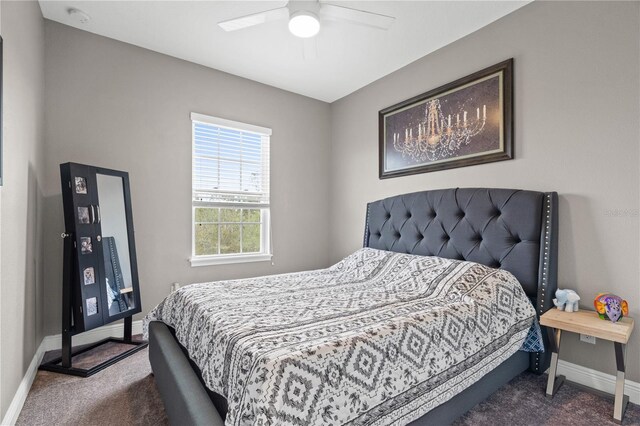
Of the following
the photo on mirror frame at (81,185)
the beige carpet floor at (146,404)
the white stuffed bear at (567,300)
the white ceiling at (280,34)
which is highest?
the white ceiling at (280,34)

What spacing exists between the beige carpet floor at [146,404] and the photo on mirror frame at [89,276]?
24.6 inches

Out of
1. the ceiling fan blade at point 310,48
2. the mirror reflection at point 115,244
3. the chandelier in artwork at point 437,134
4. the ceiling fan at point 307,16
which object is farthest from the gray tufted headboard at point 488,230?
the mirror reflection at point 115,244

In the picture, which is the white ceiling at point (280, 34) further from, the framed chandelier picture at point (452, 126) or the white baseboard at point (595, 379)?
the white baseboard at point (595, 379)

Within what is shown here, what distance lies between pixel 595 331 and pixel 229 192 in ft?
10.2

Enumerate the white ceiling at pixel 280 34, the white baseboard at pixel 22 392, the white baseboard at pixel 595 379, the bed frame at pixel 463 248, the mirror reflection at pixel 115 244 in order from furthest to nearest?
the mirror reflection at pixel 115 244 < the white ceiling at pixel 280 34 < the white baseboard at pixel 595 379 < the white baseboard at pixel 22 392 < the bed frame at pixel 463 248

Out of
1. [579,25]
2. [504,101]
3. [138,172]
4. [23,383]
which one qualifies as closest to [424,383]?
[504,101]

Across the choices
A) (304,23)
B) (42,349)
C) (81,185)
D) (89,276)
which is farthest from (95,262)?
(304,23)

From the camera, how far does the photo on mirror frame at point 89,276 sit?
2.24m

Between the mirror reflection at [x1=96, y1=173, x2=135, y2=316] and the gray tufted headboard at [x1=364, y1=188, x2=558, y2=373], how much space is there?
2313 millimetres

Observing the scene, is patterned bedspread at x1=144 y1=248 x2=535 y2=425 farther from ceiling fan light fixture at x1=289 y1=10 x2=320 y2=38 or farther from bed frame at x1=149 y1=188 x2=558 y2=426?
ceiling fan light fixture at x1=289 y1=10 x2=320 y2=38

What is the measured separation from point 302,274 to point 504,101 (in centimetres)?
207

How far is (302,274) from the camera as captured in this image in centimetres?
258

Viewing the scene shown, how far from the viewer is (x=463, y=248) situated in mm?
2443

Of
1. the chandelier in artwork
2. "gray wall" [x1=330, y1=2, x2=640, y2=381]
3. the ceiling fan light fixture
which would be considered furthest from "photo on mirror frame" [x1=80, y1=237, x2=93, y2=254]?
"gray wall" [x1=330, y1=2, x2=640, y2=381]
